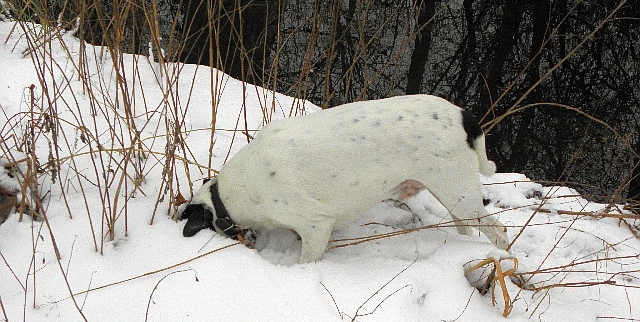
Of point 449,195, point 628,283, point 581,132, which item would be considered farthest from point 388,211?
point 581,132

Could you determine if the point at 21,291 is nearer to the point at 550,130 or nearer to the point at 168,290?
the point at 168,290

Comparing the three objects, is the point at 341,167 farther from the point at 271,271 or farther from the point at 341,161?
the point at 271,271

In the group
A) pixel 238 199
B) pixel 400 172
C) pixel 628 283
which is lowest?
pixel 628 283

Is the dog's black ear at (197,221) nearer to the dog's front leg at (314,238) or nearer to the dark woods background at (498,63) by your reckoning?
the dog's front leg at (314,238)

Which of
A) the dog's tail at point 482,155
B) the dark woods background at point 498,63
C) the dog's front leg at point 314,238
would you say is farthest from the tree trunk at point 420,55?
the dog's front leg at point 314,238

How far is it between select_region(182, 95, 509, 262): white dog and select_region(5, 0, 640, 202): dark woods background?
2493mm

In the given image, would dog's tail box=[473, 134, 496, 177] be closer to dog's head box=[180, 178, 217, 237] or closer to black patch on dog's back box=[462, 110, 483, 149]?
black patch on dog's back box=[462, 110, 483, 149]

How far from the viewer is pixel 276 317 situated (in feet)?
6.64

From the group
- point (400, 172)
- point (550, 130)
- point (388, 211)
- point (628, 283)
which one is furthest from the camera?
point (550, 130)

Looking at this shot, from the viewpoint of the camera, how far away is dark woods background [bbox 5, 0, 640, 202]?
4891 mm

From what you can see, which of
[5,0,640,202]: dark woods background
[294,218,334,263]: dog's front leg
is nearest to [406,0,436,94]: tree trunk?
[5,0,640,202]: dark woods background

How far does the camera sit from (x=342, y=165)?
224 centimetres

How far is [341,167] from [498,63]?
403 centimetres

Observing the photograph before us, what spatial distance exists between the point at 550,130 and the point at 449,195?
3149 mm
